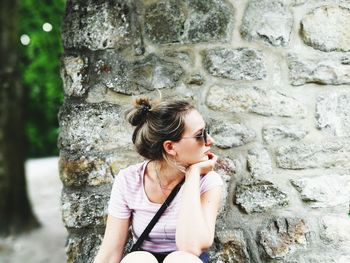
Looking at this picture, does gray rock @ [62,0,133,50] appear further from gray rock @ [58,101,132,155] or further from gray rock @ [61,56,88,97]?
gray rock @ [58,101,132,155]

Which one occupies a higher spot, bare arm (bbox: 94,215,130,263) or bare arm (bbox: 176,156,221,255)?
bare arm (bbox: 176,156,221,255)

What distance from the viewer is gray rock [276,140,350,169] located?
8.48 feet

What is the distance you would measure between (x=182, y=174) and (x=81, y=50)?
0.97 m

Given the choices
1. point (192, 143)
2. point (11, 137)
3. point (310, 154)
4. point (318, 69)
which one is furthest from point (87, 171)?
point (11, 137)

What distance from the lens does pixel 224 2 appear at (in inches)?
103

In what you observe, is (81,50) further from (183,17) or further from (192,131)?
(192,131)

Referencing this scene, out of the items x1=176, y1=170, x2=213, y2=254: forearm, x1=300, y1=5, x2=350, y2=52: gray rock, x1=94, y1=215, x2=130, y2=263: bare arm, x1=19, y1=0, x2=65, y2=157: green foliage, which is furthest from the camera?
x1=19, y1=0, x2=65, y2=157: green foliage

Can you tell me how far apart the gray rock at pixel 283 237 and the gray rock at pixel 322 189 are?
14 centimetres

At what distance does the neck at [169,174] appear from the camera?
2.36m

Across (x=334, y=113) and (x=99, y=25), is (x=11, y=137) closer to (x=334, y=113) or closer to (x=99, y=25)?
(x=99, y=25)

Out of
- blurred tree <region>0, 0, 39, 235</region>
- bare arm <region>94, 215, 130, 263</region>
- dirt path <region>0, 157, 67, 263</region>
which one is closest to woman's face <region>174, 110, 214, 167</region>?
bare arm <region>94, 215, 130, 263</region>

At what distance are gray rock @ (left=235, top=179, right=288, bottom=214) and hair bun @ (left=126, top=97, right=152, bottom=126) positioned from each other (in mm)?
721

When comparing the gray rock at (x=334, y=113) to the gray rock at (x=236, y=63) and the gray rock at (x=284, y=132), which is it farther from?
the gray rock at (x=236, y=63)

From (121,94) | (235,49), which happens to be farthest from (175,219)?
(235,49)
